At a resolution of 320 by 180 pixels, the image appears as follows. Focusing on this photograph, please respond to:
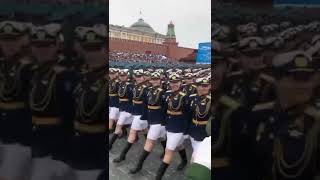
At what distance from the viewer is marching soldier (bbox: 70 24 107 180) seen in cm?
160

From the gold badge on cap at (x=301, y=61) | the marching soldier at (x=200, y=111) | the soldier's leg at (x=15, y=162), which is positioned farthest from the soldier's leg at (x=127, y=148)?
the gold badge on cap at (x=301, y=61)

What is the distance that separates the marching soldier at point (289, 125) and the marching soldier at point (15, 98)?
0.92 m

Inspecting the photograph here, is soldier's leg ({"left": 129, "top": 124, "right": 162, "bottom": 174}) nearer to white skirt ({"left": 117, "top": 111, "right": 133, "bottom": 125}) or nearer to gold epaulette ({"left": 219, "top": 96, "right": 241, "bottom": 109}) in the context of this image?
white skirt ({"left": 117, "top": 111, "right": 133, "bottom": 125})

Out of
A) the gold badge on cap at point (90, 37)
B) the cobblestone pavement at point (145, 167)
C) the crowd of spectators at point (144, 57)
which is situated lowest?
the cobblestone pavement at point (145, 167)

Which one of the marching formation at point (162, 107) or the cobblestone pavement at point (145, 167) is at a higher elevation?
the marching formation at point (162, 107)

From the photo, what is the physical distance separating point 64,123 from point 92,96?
167mm

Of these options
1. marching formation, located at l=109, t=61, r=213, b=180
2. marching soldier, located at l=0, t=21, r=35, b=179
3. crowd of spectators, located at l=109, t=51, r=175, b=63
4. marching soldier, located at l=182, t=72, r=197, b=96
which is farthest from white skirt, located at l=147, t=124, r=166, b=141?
marching soldier, located at l=0, t=21, r=35, b=179

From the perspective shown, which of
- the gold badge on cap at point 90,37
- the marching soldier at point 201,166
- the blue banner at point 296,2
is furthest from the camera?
the marching soldier at point 201,166

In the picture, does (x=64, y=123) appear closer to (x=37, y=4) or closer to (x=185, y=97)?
(x=37, y=4)

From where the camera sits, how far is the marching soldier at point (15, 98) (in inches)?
64.1

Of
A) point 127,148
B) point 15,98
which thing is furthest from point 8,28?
point 127,148

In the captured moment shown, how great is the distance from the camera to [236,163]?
5.04 feet

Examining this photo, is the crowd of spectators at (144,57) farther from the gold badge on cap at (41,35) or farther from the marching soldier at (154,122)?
the gold badge on cap at (41,35)

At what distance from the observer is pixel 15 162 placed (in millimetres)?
1684
